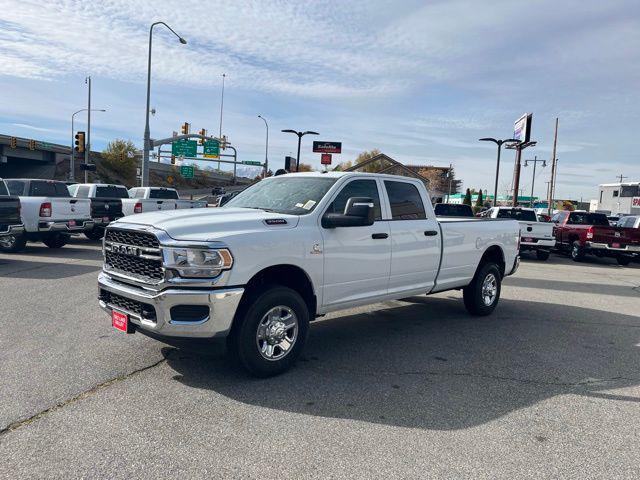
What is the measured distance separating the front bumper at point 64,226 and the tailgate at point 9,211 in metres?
1.58

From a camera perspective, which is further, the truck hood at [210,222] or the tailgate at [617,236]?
the tailgate at [617,236]

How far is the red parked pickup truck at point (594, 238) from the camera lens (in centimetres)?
1688

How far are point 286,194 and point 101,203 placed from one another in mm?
11437

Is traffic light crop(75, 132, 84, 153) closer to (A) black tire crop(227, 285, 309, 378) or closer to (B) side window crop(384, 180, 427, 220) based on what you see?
(B) side window crop(384, 180, 427, 220)

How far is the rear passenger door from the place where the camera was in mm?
A: 5988

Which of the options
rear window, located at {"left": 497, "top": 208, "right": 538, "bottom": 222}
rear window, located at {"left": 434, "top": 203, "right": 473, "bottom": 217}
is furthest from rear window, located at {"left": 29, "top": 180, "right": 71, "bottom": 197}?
rear window, located at {"left": 497, "top": 208, "right": 538, "bottom": 222}

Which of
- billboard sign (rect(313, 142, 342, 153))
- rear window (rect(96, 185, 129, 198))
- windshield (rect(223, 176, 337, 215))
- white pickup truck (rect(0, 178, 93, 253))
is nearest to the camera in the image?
windshield (rect(223, 176, 337, 215))

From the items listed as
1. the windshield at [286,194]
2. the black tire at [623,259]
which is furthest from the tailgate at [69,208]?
the black tire at [623,259]

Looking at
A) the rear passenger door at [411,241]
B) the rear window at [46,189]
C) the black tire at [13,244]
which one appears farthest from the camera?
the rear window at [46,189]

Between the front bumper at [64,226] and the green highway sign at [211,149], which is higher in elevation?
the green highway sign at [211,149]

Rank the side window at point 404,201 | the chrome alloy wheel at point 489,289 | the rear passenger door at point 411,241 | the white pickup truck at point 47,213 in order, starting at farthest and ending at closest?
1. the white pickup truck at point 47,213
2. the chrome alloy wheel at point 489,289
3. the side window at point 404,201
4. the rear passenger door at point 411,241

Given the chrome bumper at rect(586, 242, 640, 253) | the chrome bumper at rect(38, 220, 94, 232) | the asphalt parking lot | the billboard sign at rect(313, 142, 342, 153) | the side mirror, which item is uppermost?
the billboard sign at rect(313, 142, 342, 153)

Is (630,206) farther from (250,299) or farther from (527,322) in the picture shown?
(250,299)

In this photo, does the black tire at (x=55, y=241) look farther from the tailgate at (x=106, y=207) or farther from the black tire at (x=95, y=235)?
the black tire at (x=95, y=235)
